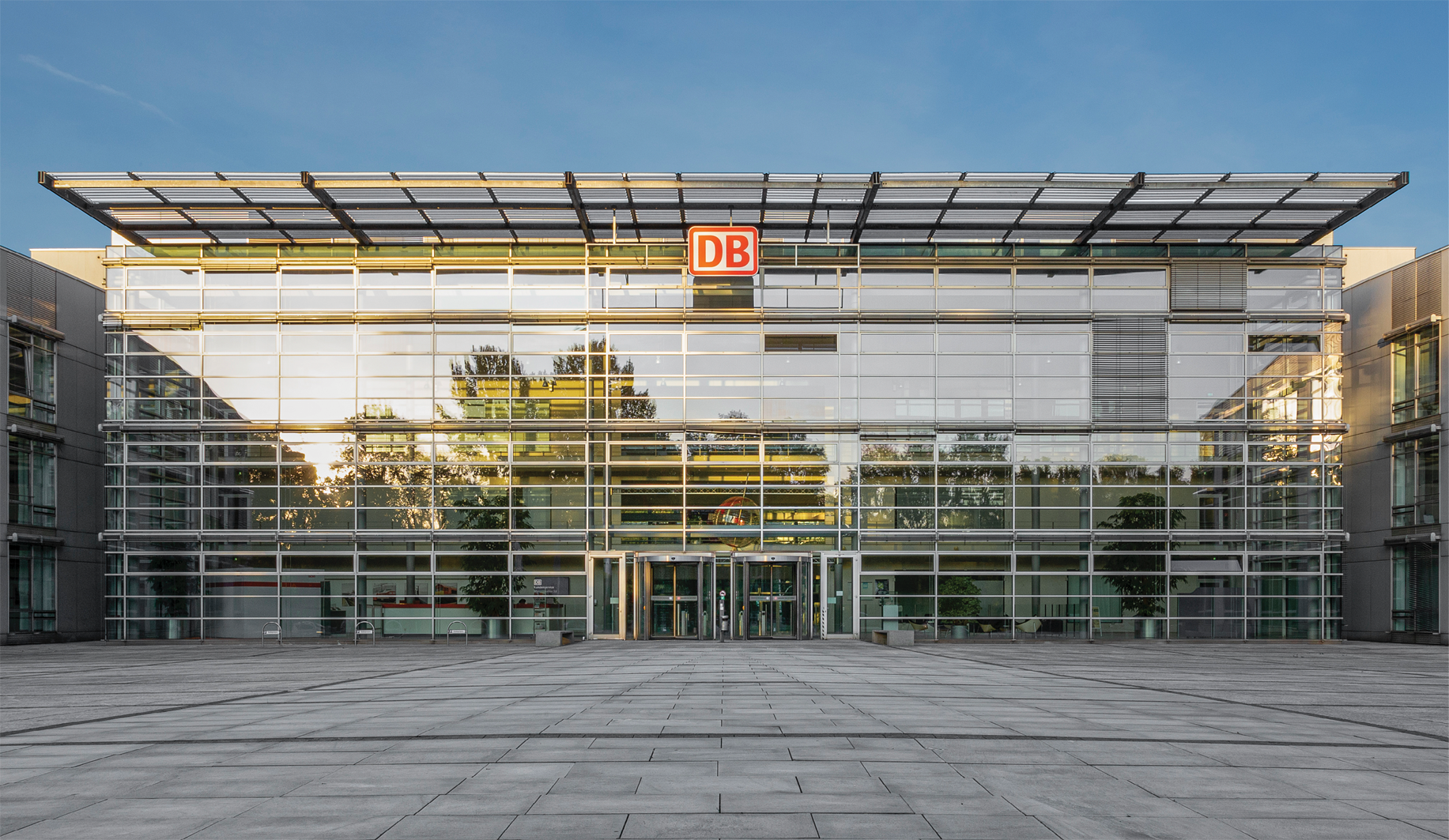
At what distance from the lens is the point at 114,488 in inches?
1425

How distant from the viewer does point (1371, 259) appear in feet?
138

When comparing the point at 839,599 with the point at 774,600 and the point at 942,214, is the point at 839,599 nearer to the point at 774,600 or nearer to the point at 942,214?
the point at 774,600

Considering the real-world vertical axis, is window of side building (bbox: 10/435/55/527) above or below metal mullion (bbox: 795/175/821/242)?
below

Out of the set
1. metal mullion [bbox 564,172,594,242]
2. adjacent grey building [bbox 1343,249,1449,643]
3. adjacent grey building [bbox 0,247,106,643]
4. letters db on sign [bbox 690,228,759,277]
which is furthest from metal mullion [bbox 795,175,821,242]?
adjacent grey building [bbox 0,247,106,643]

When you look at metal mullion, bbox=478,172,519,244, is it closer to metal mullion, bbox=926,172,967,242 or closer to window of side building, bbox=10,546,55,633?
metal mullion, bbox=926,172,967,242

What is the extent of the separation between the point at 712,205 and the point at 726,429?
25.4 ft

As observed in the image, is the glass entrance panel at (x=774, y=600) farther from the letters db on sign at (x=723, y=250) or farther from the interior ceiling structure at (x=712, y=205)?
the interior ceiling structure at (x=712, y=205)

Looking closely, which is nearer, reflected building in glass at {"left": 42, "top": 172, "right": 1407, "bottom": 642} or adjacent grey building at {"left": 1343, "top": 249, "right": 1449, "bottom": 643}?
adjacent grey building at {"left": 1343, "top": 249, "right": 1449, "bottom": 643}

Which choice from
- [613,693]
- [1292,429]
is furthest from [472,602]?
[1292,429]

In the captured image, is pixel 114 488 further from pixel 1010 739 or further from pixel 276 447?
pixel 1010 739

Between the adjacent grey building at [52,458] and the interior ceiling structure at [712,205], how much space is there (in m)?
3.38

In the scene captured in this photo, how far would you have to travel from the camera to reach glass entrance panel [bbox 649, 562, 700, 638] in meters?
35.5

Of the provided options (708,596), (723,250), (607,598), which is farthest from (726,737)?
(723,250)

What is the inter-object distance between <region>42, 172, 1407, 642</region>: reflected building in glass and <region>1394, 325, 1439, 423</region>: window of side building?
219 centimetres
